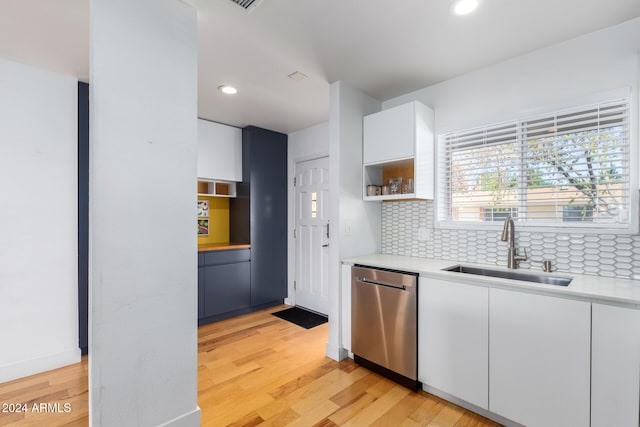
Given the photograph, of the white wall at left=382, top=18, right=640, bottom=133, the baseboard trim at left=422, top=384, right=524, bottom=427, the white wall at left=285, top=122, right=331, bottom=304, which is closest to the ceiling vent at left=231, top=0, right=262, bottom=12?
the white wall at left=382, top=18, right=640, bottom=133

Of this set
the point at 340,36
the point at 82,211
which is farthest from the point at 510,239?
the point at 82,211

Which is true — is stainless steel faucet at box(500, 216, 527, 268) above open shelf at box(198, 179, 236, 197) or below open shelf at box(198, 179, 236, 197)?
below

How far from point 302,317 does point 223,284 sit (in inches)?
41.7

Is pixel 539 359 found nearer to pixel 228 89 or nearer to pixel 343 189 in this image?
pixel 343 189

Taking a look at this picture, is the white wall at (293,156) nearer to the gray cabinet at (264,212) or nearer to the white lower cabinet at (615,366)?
the gray cabinet at (264,212)

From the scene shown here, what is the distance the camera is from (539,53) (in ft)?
7.02

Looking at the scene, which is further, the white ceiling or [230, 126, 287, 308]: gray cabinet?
[230, 126, 287, 308]: gray cabinet

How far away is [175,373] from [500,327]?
1897mm

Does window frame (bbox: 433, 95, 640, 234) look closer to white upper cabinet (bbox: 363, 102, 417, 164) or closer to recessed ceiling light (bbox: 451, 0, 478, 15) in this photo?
white upper cabinet (bbox: 363, 102, 417, 164)

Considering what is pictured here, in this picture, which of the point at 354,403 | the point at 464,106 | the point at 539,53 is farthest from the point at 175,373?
the point at 539,53

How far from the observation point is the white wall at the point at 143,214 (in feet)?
4.76

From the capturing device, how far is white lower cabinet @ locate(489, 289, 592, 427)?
1.54 metres

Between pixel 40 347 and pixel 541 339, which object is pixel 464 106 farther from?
pixel 40 347

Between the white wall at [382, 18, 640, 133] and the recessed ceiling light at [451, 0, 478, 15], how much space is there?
801 mm
